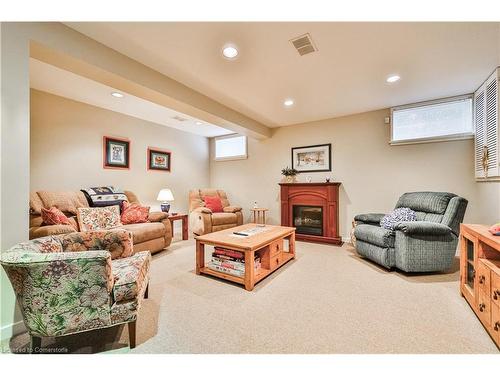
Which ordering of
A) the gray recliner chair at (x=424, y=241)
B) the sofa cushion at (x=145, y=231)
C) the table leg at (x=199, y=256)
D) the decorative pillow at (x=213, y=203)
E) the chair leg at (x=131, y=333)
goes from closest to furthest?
the chair leg at (x=131, y=333) < the gray recliner chair at (x=424, y=241) < the table leg at (x=199, y=256) < the sofa cushion at (x=145, y=231) < the decorative pillow at (x=213, y=203)

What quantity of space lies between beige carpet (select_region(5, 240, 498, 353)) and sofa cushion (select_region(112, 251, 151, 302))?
1.16ft

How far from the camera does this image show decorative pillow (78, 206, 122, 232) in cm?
279

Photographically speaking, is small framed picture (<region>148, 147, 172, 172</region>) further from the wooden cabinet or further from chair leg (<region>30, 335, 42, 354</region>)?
the wooden cabinet

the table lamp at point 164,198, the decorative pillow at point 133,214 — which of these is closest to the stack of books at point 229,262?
the decorative pillow at point 133,214

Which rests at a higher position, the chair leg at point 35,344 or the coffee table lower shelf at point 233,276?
the chair leg at point 35,344

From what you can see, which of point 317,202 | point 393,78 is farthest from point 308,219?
point 393,78

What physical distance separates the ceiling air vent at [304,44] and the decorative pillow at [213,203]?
3.32 meters

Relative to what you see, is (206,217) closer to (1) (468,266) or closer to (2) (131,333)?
(2) (131,333)

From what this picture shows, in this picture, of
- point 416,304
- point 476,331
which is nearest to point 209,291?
point 416,304

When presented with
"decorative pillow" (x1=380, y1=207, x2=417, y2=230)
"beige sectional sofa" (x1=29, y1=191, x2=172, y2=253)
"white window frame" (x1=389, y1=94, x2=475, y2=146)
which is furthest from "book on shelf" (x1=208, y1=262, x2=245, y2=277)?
"white window frame" (x1=389, y1=94, x2=475, y2=146)

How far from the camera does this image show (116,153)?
152 inches

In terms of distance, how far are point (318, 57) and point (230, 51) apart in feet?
3.01

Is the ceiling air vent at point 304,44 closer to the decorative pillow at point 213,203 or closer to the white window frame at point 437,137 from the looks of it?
the white window frame at point 437,137

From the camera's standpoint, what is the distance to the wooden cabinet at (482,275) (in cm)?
138
